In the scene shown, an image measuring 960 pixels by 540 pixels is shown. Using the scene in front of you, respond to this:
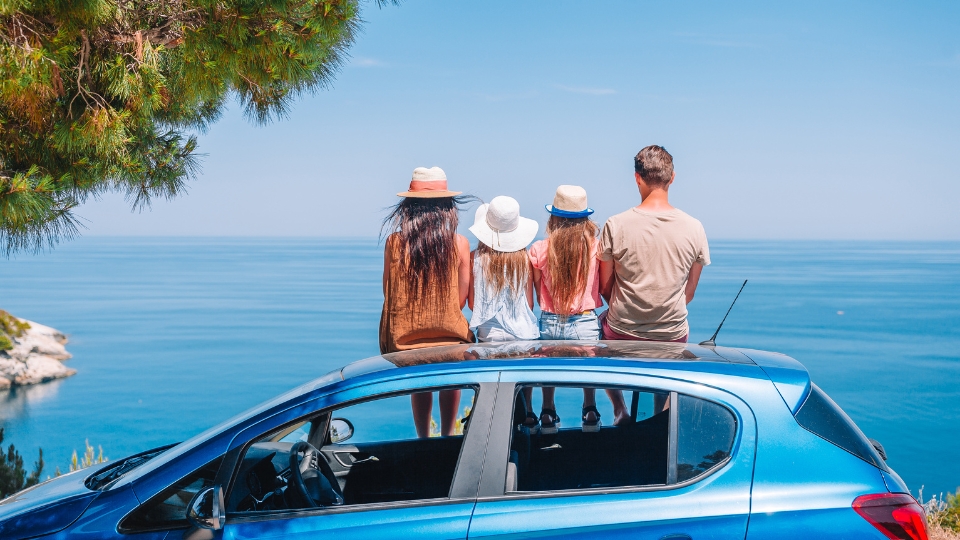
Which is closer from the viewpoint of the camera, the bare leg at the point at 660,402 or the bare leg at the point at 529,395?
the bare leg at the point at 660,402

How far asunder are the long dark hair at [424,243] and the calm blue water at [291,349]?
39.3m

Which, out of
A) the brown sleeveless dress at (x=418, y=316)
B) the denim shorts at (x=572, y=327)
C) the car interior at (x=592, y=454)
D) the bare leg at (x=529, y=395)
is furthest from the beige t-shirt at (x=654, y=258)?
the bare leg at (x=529, y=395)

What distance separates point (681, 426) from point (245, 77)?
4.41 metres

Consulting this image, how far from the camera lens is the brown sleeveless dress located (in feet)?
15.3

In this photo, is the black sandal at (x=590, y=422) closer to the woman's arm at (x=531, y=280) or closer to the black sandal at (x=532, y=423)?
the black sandal at (x=532, y=423)

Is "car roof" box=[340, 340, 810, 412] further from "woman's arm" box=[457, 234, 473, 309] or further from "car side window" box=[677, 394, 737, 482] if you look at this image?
"woman's arm" box=[457, 234, 473, 309]

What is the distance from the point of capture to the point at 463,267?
188 inches

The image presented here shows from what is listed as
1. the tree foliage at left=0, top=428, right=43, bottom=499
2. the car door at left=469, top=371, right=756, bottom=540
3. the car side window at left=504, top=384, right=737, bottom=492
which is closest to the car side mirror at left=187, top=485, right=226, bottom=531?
the car door at left=469, top=371, right=756, bottom=540

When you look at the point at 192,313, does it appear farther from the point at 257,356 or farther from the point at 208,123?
the point at 208,123

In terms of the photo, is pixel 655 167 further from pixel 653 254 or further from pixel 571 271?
pixel 571 271

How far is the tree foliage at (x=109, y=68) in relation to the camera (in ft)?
15.8

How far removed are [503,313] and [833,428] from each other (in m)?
2.45

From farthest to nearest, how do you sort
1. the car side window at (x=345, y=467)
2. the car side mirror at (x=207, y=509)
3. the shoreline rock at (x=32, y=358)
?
1. the shoreline rock at (x=32, y=358)
2. the car side window at (x=345, y=467)
3. the car side mirror at (x=207, y=509)

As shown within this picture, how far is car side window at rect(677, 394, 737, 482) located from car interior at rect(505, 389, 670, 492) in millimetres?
71
